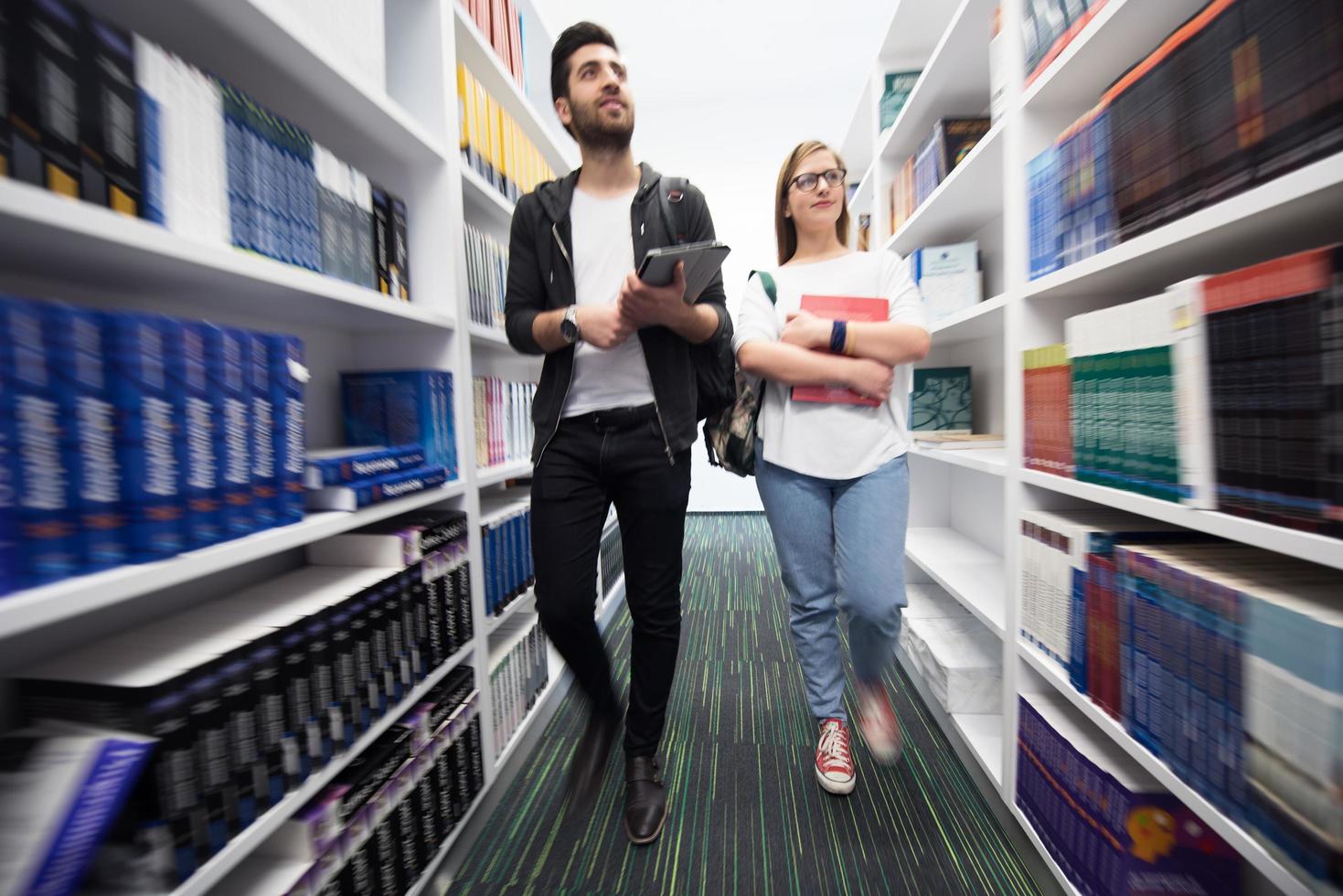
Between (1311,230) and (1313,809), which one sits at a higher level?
(1311,230)

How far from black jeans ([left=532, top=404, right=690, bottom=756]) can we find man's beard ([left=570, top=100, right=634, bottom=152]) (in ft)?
1.89

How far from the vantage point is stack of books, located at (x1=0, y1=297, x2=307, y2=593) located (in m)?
0.48

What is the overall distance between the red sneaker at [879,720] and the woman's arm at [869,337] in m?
0.80

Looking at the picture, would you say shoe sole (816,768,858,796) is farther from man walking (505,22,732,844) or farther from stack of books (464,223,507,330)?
stack of books (464,223,507,330)

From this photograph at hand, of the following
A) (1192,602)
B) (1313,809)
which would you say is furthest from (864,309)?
(1313,809)

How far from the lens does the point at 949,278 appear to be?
5.76ft

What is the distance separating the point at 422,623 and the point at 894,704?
142 centimetres

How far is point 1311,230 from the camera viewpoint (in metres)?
0.69

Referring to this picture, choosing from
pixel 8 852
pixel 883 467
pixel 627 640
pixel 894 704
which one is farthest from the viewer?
pixel 627 640

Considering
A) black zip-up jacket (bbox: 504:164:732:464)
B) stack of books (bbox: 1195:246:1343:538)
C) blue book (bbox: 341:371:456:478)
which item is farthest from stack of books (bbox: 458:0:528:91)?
stack of books (bbox: 1195:246:1343:538)

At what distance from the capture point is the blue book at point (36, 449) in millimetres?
467

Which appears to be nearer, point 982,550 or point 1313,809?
point 1313,809

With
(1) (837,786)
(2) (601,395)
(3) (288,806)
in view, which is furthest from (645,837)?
(2) (601,395)

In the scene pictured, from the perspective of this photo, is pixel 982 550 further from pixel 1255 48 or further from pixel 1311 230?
pixel 1255 48
